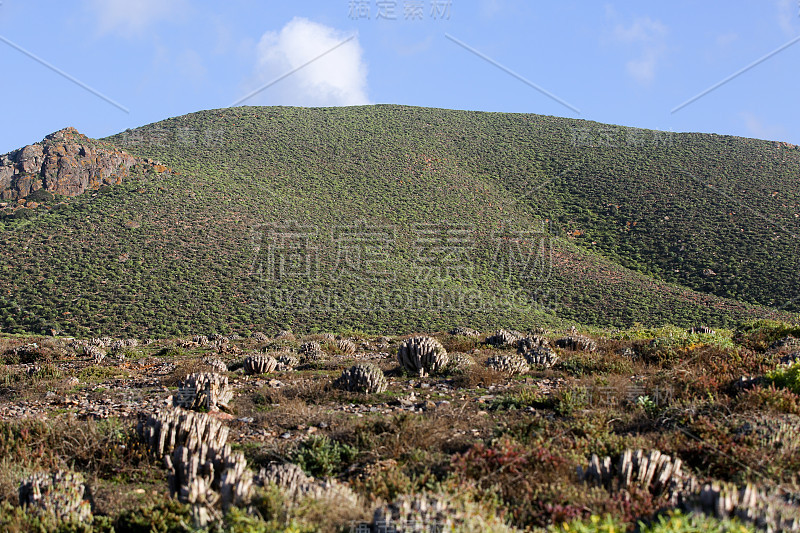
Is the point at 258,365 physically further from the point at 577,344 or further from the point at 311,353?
the point at 577,344

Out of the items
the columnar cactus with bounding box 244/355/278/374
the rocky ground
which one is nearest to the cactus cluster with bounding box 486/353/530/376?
the rocky ground

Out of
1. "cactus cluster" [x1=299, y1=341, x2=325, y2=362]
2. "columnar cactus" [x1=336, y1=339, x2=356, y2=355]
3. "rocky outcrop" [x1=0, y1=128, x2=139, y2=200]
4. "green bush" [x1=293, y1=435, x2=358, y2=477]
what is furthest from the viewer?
"rocky outcrop" [x1=0, y1=128, x2=139, y2=200]

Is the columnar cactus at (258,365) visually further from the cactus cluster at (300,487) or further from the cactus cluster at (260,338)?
the cactus cluster at (260,338)

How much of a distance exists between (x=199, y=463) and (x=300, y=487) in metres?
0.84

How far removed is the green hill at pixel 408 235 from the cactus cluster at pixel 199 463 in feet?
71.3

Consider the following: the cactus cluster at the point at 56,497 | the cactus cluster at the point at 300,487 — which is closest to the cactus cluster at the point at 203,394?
the cactus cluster at the point at 56,497

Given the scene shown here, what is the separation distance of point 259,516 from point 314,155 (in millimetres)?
59746

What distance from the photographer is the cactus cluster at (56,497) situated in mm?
3697

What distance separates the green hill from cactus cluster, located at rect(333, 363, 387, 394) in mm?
18807

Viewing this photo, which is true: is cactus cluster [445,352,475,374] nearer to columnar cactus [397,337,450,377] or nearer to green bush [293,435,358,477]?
columnar cactus [397,337,450,377]

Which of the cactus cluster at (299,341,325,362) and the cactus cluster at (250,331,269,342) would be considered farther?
the cactus cluster at (250,331,269,342)

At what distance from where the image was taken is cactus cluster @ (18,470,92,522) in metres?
3.70

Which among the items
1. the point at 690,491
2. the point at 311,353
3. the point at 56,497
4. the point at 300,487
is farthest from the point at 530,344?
the point at 56,497

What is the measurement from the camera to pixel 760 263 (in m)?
35.3
